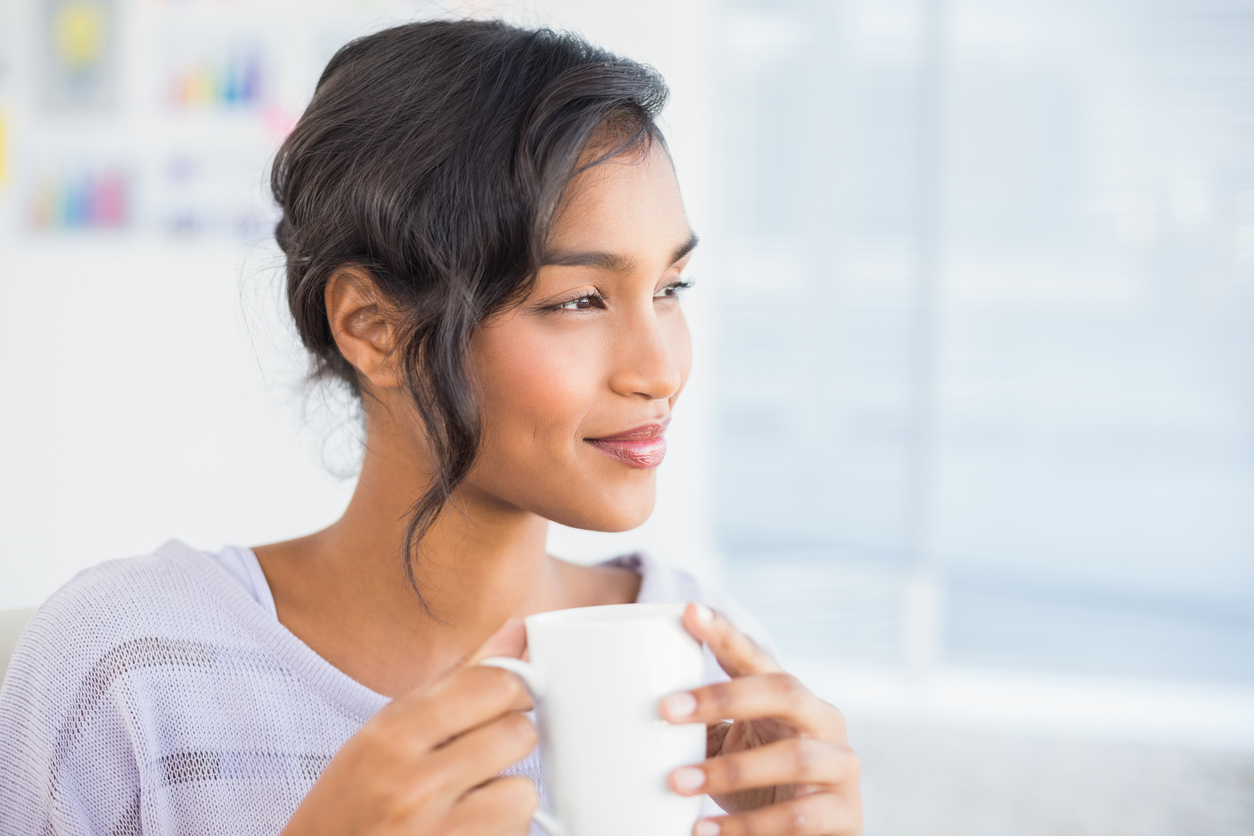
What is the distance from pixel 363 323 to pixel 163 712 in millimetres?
415

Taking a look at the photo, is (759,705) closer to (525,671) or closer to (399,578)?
(525,671)

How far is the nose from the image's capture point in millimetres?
935

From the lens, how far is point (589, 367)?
0.95 metres

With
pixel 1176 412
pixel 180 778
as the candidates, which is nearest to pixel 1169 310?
pixel 1176 412

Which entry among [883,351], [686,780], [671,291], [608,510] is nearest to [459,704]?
[686,780]

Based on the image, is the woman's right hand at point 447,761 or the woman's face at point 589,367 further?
the woman's face at point 589,367

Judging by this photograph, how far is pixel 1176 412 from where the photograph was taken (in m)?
3.17

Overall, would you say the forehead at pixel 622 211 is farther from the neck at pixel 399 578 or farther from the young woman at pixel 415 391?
the neck at pixel 399 578

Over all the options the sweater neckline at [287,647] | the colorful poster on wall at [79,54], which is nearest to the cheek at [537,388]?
the sweater neckline at [287,647]

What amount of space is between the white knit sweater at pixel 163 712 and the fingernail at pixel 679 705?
1.50ft

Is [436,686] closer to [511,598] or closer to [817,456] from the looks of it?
[511,598]

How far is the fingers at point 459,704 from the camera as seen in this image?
58cm

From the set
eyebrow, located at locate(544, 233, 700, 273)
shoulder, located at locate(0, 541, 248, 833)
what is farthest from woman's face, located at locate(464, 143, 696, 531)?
shoulder, located at locate(0, 541, 248, 833)

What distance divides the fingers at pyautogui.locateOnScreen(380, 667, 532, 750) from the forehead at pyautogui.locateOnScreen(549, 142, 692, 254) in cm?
46
